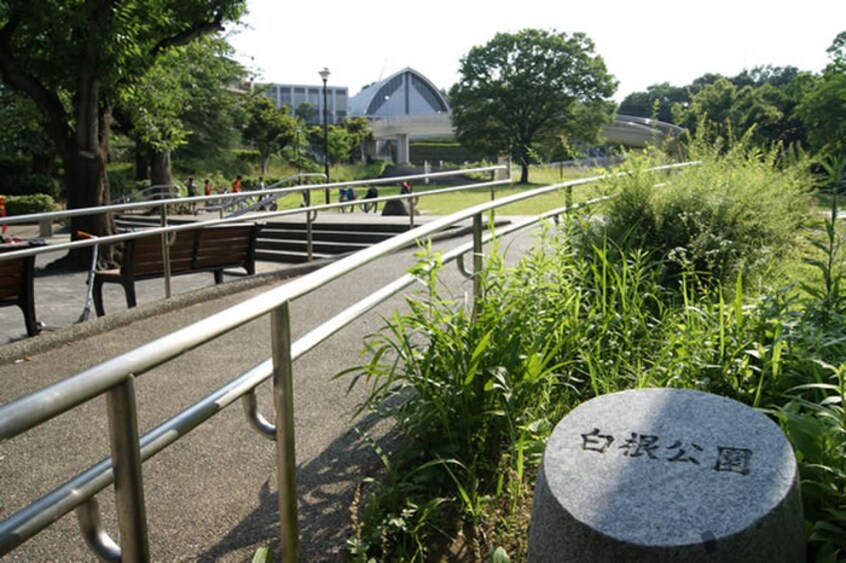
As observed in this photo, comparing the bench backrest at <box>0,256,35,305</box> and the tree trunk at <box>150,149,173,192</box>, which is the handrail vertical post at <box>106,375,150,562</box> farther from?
the tree trunk at <box>150,149,173,192</box>

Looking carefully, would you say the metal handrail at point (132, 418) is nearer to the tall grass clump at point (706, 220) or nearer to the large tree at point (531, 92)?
the tall grass clump at point (706, 220)

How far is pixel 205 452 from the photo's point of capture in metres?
3.04

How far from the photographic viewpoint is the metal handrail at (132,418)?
101 centimetres

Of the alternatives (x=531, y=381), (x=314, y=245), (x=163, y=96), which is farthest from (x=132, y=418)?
(x=163, y=96)

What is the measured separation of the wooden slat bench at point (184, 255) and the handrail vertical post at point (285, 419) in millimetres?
5017

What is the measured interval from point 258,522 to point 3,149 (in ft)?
128

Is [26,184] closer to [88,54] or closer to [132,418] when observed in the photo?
[88,54]

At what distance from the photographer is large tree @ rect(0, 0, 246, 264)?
10695 mm

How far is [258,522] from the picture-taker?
2486 millimetres

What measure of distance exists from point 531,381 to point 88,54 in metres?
10.7

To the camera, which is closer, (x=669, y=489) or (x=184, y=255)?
(x=669, y=489)

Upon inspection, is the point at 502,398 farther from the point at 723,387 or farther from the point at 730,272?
the point at 730,272

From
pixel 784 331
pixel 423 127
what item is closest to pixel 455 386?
pixel 784 331

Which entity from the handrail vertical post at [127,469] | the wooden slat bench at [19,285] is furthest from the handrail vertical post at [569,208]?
the wooden slat bench at [19,285]
